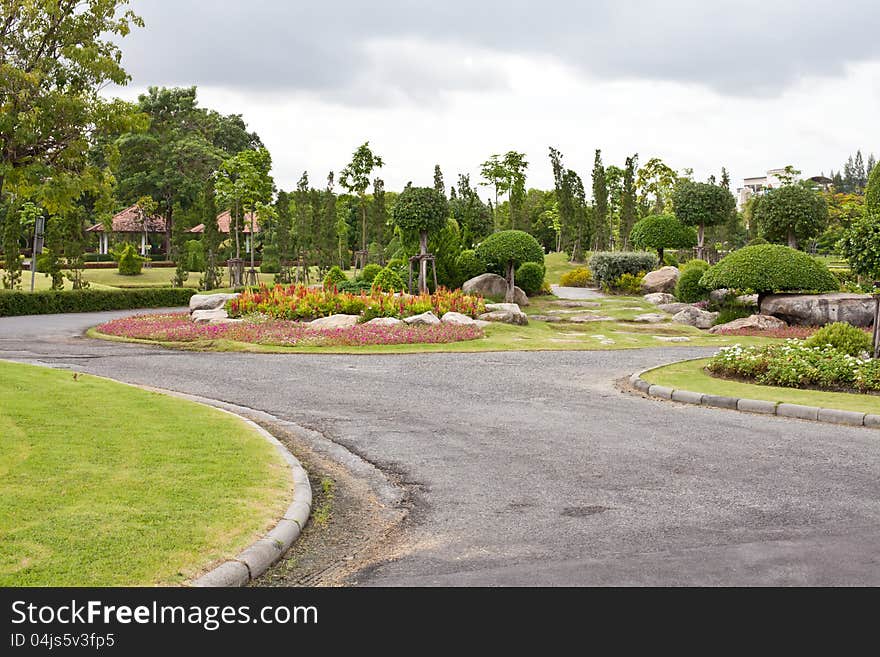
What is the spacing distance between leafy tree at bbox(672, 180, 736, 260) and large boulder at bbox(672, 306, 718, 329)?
1474cm

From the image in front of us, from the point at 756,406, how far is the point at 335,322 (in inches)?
579

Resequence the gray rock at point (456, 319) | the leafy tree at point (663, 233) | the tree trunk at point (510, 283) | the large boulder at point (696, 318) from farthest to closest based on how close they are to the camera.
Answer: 1. the leafy tree at point (663, 233)
2. the tree trunk at point (510, 283)
3. the large boulder at point (696, 318)
4. the gray rock at point (456, 319)

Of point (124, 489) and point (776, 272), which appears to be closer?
point (124, 489)

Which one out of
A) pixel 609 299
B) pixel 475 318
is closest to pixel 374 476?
pixel 475 318

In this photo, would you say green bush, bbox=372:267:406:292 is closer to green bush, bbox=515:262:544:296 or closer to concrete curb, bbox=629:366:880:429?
green bush, bbox=515:262:544:296

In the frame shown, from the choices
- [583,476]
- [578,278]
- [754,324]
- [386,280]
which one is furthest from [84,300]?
[583,476]

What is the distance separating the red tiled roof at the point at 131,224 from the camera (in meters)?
68.8

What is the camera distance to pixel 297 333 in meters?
22.6

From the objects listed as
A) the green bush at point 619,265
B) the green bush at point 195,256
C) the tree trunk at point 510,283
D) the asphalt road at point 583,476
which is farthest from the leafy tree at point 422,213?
the green bush at point 195,256

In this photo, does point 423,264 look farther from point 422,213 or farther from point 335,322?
point 335,322

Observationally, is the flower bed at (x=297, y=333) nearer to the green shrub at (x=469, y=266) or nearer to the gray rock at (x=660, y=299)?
the green shrub at (x=469, y=266)

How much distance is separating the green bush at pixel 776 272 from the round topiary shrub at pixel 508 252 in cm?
1002
